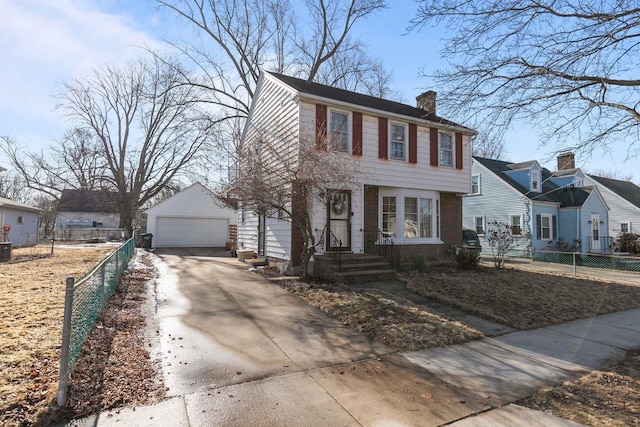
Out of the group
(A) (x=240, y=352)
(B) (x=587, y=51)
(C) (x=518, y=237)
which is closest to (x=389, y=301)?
(A) (x=240, y=352)

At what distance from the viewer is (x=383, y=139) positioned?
12375 mm

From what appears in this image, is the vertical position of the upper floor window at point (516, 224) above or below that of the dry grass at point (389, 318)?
above

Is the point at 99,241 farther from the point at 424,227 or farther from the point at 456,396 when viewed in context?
the point at 456,396

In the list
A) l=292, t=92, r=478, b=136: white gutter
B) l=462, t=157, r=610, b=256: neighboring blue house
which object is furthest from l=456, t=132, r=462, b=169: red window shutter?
l=462, t=157, r=610, b=256: neighboring blue house

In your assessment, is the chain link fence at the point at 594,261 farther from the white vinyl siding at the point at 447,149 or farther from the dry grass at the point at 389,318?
the dry grass at the point at 389,318

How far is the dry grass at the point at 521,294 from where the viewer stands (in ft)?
24.1

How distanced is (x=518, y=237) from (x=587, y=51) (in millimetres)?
18152

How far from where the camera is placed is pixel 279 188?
945cm

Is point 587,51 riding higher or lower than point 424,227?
higher

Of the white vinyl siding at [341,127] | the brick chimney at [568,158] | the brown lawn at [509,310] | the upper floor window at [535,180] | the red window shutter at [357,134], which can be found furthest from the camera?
the upper floor window at [535,180]

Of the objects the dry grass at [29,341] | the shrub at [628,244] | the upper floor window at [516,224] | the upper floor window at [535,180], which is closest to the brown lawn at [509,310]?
the dry grass at [29,341]

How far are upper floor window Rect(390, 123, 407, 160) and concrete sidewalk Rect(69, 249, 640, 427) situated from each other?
24.9ft

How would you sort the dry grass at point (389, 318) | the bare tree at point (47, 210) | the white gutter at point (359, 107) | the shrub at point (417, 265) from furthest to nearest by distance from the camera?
the bare tree at point (47, 210) → the shrub at point (417, 265) → the white gutter at point (359, 107) → the dry grass at point (389, 318)

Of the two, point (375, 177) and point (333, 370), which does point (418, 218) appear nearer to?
point (375, 177)
